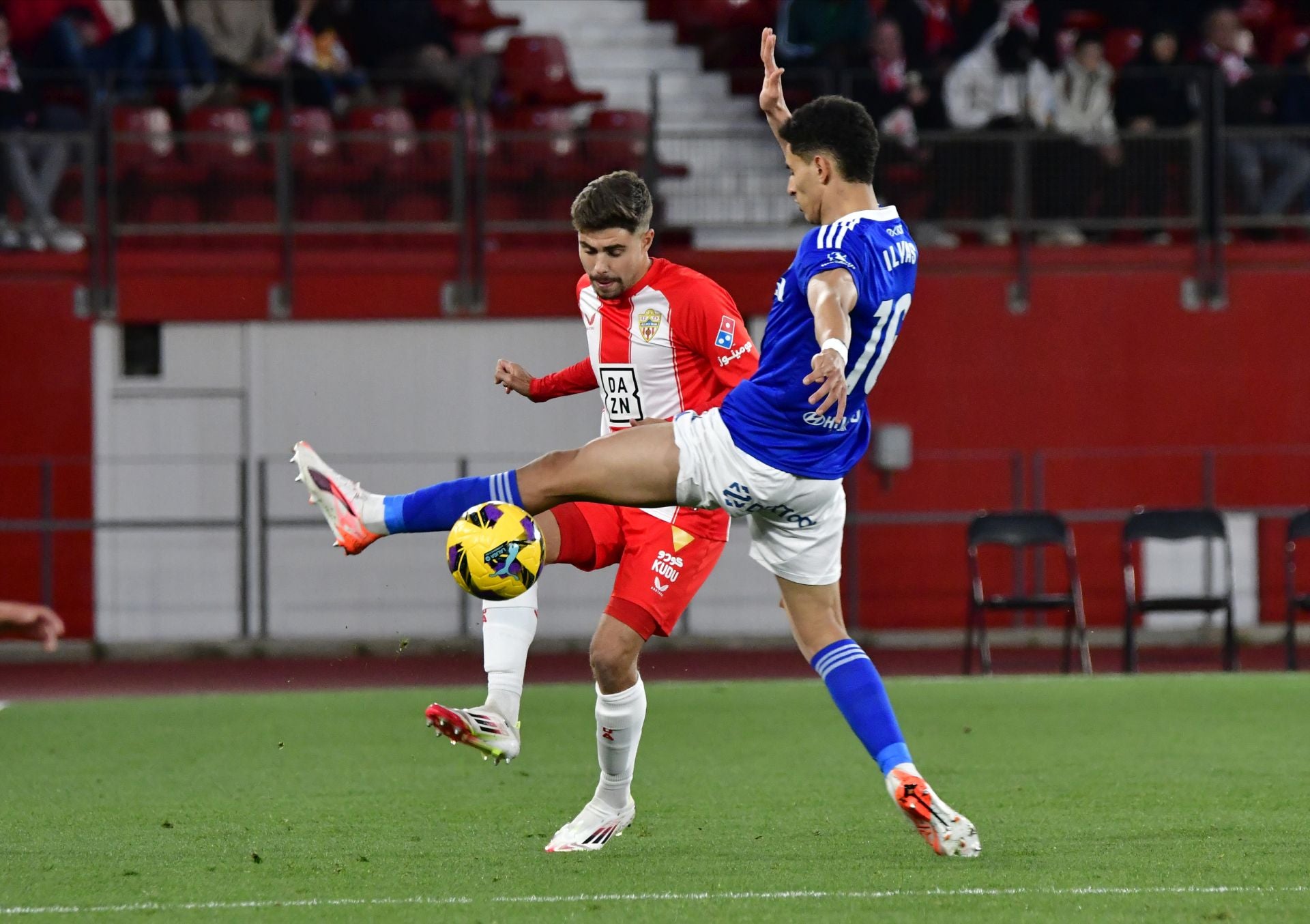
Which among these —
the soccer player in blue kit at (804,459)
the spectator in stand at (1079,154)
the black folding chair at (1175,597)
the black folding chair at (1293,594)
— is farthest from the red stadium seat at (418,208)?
the soccer player in blue kit at (804,459)

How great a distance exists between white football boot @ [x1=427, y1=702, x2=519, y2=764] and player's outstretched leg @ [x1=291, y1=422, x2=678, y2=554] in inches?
22.1

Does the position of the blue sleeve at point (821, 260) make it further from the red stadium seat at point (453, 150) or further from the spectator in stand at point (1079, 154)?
the spectator in stand at point (1079, 154)

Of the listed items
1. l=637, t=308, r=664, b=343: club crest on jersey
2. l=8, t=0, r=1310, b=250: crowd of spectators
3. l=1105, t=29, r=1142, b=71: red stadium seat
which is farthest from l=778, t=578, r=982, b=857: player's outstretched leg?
l=1105, t=29, r=1142, b=71: red stadium seat

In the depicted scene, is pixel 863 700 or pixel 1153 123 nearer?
pixel 863 700

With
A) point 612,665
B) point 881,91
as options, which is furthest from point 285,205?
point 612,665

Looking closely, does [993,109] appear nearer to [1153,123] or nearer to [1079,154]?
[1079,154]

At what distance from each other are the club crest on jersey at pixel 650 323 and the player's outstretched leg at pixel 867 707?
41.2 inches

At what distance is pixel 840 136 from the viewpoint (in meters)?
6.09

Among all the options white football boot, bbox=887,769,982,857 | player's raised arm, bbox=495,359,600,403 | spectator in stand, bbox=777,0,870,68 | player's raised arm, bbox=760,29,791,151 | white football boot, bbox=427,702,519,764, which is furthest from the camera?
spectator in stand, bbox=777,0,870,68

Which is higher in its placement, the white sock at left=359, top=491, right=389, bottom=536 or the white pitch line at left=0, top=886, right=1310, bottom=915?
the white sock at left=359, top=491, right=389, bottom=536

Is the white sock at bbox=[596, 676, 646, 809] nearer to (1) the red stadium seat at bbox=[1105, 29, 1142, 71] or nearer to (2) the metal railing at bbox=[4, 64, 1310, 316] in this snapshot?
(2) the metal railing at bbox=[4, 64, 1310, 316]

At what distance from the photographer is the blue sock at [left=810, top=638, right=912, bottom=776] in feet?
19.8

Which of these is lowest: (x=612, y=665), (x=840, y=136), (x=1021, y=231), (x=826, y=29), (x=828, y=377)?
(x=612, y=665)

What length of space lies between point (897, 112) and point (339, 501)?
12.0 metres
